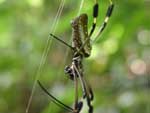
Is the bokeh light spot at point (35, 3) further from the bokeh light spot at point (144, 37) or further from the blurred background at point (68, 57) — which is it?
the bokeh light spot at point (144, 37)

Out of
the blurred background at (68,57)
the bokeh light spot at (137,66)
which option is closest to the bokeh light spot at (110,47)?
the blurred background at (68,57)

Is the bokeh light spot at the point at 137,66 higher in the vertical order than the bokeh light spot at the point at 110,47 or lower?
lower

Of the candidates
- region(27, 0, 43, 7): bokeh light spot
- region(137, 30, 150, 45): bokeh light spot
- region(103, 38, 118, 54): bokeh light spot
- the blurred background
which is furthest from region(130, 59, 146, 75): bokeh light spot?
region(27, 0, 43, 7): bokeh light spot

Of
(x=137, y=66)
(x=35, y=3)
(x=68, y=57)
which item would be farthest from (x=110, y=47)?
(x=35, y=3)

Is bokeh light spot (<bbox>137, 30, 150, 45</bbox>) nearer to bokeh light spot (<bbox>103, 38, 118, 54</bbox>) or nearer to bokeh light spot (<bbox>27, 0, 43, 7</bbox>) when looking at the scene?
bokeh light spot (<bbox>103, 38, 118, 54</bbox>)

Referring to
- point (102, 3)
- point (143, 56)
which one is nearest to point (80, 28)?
point (102, 3)

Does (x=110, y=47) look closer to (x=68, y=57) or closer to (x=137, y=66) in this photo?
(x=137, y=66)

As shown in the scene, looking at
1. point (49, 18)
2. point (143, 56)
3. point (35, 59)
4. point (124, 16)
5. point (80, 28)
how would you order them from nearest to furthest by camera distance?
point (80, 28) → point (124, 16) → point (143, 56) → point (35, 59) → point (49, 18)

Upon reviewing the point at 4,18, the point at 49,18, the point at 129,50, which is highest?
the point at 4,18

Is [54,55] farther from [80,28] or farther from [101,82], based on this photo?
[80,28]
